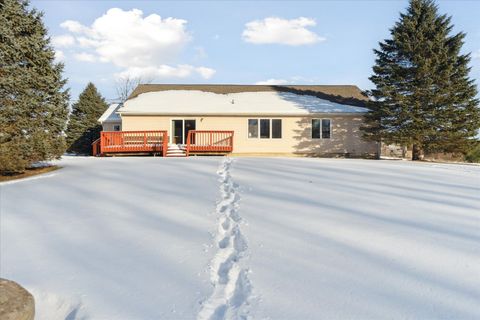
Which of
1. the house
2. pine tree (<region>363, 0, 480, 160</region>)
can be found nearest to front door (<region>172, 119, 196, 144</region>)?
the house

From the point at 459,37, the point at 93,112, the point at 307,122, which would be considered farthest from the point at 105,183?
the point at 93,112

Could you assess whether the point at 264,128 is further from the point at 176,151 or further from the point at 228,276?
the point at 228,276

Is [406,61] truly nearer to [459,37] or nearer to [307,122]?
[459,37]

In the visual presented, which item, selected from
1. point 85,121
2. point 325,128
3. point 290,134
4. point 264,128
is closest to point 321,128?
point 325,128

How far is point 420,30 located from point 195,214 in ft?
51.7

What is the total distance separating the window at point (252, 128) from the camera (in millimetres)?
17391

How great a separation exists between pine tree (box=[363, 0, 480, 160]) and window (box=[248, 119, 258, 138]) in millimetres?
6244

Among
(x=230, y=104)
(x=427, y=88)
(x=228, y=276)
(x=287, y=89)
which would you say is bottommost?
(x=228, y=276)

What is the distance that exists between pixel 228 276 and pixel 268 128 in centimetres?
1476

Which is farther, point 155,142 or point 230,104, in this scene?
point 230,104

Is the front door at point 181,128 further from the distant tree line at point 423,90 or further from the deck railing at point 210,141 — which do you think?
the distant tree line at point 423,90

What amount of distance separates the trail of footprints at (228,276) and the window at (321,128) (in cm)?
1344

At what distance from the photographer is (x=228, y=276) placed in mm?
3070

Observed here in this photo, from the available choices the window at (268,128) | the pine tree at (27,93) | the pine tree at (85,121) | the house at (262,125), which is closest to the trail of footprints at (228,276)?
the pine tree at (27,93)
